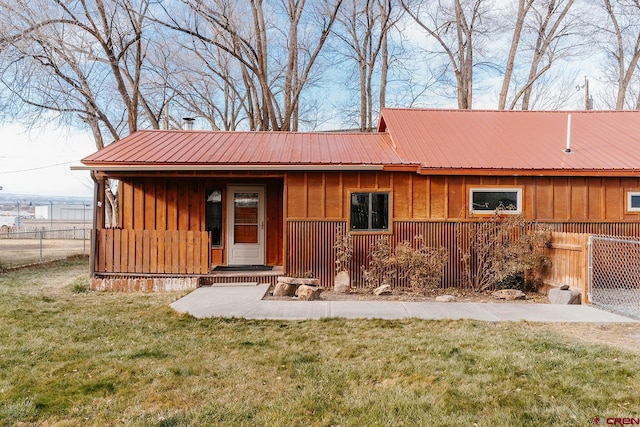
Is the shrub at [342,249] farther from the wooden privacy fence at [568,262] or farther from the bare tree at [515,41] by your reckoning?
the bare tree at [515,41]

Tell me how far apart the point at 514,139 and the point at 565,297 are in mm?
4946

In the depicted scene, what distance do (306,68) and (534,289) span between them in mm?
15396

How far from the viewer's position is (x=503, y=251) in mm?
8938

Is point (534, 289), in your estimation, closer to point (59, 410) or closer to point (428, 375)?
point (428, 375)

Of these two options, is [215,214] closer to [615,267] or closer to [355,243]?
[355,243]

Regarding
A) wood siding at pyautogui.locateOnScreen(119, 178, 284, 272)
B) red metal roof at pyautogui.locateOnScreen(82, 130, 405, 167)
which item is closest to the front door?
wood siding at pyautogui.locateOnScreen(119, 178, 284, 272)

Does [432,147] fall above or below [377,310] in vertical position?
above

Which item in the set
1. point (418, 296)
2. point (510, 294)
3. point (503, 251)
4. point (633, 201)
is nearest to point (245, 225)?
point (418, 296)

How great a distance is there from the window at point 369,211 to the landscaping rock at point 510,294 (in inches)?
102

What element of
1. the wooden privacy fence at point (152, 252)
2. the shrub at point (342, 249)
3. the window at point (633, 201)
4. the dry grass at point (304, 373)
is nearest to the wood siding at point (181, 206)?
the wooden privacy fence at point (152, 252)

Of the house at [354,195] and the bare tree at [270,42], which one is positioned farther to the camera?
the bare tree at [270,42]

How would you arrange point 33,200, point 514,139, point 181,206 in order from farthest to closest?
point 33,200 < point 514,139 < point 181,206

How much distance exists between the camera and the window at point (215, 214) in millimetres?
10984

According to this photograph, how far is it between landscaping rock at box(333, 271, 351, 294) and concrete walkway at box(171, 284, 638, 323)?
43.5 inches
